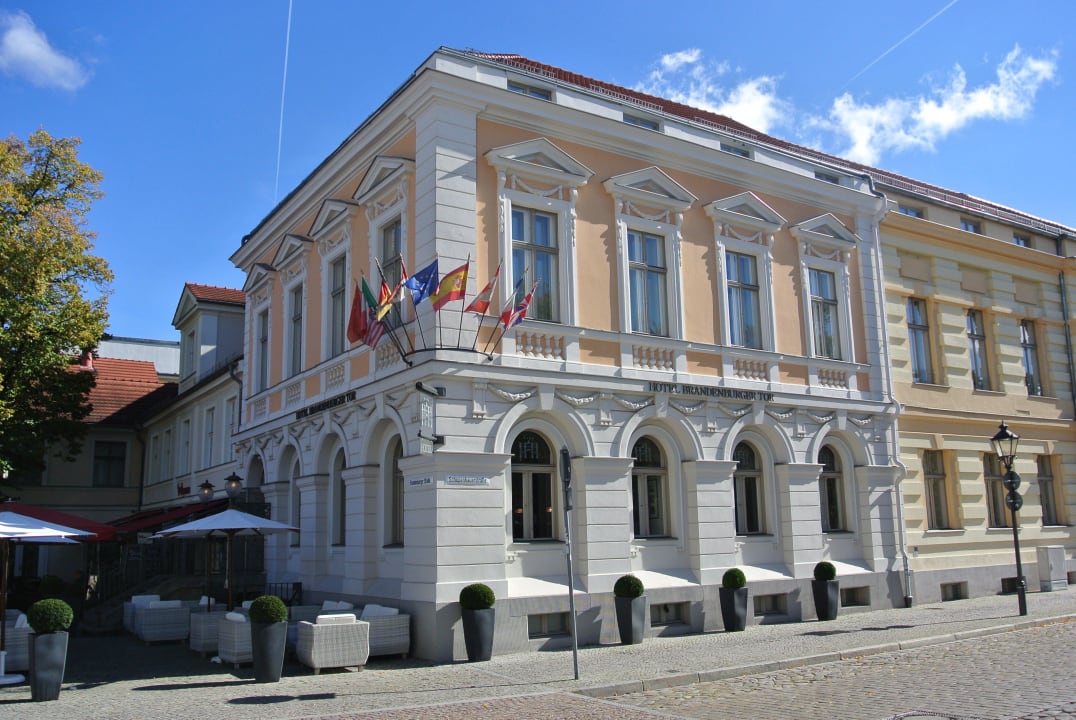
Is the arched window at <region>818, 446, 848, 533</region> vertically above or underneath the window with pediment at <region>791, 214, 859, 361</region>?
underneath

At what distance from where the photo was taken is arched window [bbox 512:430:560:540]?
16547mm

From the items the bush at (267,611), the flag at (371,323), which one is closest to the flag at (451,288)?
the flag at (371,323)

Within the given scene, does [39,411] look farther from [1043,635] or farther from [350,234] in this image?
[1043,635]

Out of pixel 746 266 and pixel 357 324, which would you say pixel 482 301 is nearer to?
pixel 357 324

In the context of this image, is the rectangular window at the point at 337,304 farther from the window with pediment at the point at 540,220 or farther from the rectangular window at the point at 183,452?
the rectangular window at the point at 183,452

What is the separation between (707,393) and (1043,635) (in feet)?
22.8

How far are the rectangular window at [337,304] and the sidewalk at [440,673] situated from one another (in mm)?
6676

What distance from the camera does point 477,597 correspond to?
14.5m

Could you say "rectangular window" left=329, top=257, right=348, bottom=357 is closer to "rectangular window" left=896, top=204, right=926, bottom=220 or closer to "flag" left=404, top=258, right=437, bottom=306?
"flag" left=404, top=258, right=437, bottom=306

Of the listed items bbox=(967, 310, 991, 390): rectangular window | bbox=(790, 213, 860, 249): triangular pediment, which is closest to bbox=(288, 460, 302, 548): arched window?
bbox=(790, 213, 860, 249): triangular pediment

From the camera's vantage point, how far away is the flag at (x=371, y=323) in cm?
1612

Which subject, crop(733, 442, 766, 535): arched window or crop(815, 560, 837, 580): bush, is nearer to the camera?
crop(815, 560, 837, 580): bush

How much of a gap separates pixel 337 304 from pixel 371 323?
4.47m

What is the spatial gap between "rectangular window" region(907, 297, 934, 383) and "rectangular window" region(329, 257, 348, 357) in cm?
1369
